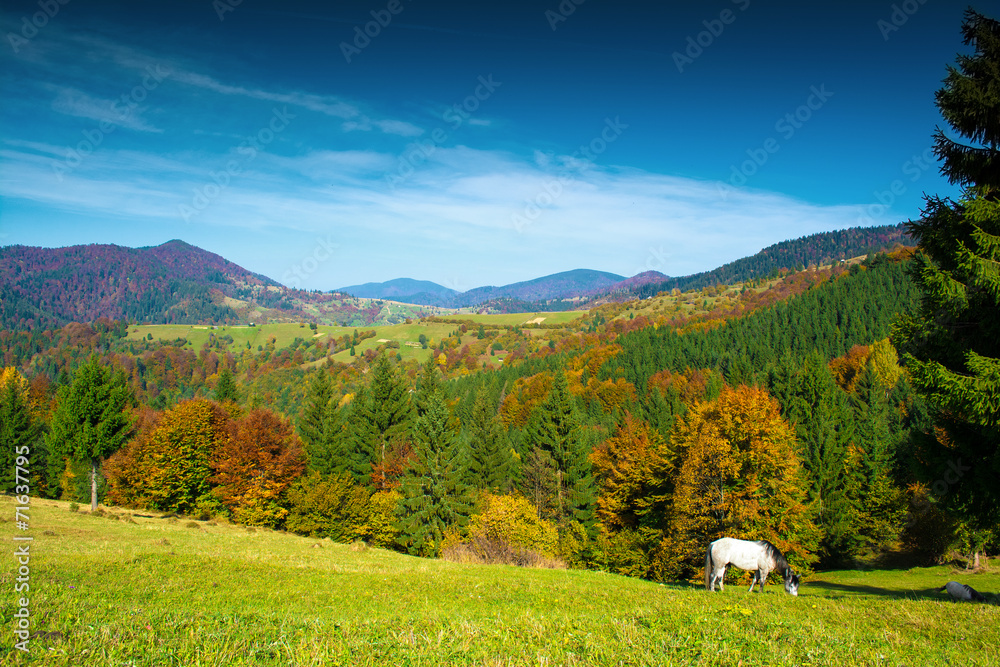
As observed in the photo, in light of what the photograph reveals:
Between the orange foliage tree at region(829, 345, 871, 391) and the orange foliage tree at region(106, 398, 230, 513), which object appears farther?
the orange foliage tree at region(829, 345, 871, 391)

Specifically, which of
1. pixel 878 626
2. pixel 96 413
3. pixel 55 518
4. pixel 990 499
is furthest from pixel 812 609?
pixel 96 413

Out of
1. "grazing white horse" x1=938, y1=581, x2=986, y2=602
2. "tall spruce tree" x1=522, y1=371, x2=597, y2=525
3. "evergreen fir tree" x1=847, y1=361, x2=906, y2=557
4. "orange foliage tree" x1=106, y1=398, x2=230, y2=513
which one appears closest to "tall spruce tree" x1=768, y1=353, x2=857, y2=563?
"evergreen fir tree" x1=847, y1=361, x2=906, y2=557

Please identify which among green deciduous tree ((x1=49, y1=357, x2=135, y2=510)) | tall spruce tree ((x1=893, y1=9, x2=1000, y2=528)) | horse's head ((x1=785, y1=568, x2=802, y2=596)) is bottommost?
horse's head ((x1=785, y1=568, x2=802, y2=596))

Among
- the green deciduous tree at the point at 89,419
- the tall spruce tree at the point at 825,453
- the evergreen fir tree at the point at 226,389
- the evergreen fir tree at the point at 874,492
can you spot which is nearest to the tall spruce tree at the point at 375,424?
the evergreen fir tree at the point at 226,389

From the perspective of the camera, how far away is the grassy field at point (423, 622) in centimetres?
593

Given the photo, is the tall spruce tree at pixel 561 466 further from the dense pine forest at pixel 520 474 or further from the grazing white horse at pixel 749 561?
the grazing white horse at pixel 749 561

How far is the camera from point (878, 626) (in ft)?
29.0

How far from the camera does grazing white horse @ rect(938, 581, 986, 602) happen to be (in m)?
15.6

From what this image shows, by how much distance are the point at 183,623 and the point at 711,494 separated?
92.8 ft

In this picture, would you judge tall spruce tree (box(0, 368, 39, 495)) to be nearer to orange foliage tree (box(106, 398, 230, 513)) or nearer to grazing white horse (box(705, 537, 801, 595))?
orange foliage tree (box(106, 398, 230, 513))

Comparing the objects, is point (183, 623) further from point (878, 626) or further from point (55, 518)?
point (55, 518)

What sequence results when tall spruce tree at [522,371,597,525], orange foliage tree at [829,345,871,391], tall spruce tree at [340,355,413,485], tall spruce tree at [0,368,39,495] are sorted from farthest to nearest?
orange foliage tree at [829,345,871,391] < tall spruce tree at [0,368,39,495] < tall spruce tree at [340,355,413,485] < tall spruce tree at [522,371,597,525]

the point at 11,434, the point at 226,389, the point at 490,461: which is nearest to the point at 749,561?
the point at 490,461

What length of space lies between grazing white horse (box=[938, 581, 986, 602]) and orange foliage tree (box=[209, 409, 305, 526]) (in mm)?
45282
